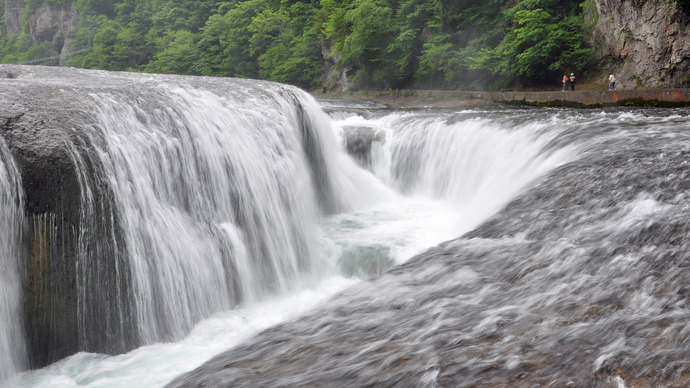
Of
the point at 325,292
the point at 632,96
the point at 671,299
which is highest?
the point at 632,96

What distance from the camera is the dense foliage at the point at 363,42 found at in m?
24.3

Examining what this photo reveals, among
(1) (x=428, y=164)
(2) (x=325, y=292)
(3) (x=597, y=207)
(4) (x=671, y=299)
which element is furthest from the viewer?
(1) (x=428, y=164)

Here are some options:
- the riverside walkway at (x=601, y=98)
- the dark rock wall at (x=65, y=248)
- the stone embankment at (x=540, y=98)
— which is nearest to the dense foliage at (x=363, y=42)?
the stone embankment at (x=540, y=98)

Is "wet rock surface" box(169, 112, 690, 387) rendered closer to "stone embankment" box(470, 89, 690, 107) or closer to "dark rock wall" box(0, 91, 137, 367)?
"dark rock wall" box(0, 91, 137, 367)

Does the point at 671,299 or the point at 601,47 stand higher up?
the point at 601,47

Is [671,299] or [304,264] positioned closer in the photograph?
[671,299]

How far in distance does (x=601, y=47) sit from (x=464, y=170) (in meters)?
14.2

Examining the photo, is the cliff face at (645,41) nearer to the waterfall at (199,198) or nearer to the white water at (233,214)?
the white water at (233,214)

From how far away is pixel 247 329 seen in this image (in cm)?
688

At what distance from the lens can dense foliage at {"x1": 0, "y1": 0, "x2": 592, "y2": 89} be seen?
79.8 feet

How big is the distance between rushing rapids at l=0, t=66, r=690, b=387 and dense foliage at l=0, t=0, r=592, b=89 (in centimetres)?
1394

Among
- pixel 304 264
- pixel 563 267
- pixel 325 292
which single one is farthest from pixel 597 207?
pixel 304 264

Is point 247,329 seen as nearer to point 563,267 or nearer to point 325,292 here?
point 325,292

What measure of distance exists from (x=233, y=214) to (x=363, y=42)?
2634 cm
